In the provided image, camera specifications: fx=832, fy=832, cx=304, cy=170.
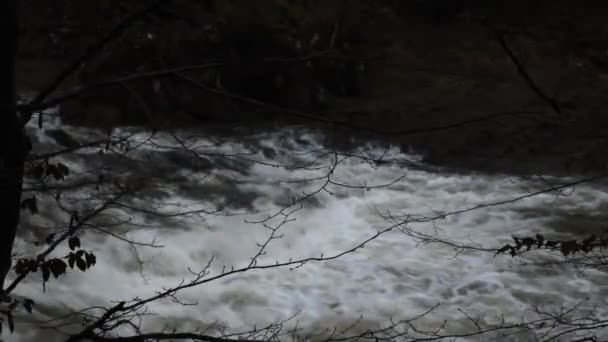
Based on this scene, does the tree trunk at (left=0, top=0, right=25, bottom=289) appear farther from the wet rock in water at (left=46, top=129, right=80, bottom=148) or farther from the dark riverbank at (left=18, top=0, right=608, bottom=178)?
the wet rock in water at (left=46, top=129, right=80, bottom=148)

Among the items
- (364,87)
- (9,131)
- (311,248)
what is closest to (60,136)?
(311,248)

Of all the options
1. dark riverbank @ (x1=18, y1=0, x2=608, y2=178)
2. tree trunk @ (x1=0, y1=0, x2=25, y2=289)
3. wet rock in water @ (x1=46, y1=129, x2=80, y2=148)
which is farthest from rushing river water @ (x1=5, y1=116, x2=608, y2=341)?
tree trunk @ (x1=0, y1=0, x2=25, y2=289)

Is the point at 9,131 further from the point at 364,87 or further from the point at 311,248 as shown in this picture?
the point at 364,87

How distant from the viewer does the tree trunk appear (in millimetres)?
2146

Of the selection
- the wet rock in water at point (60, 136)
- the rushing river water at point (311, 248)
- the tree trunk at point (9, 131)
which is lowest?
the rushing river water at point (311, 248)

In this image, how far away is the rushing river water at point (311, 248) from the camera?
5.32m

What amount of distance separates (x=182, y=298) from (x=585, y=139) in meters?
5.27

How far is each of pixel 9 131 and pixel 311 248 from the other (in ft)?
14.7

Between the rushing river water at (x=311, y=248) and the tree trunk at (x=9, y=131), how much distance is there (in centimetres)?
181

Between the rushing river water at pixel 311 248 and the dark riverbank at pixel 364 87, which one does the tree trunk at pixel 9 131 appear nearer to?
the rushing river water at pixel 311 248

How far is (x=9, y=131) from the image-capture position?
2.21 metres

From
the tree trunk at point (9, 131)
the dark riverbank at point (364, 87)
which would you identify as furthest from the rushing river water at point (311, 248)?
the tree trunk at point (9, 131)

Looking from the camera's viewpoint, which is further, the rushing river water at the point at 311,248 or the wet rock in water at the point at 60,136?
the wet rock in water at the point at 60,136

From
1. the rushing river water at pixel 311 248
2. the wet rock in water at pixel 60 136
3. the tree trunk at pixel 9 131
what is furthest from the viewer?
the wet rock in water at pixel 60 136
